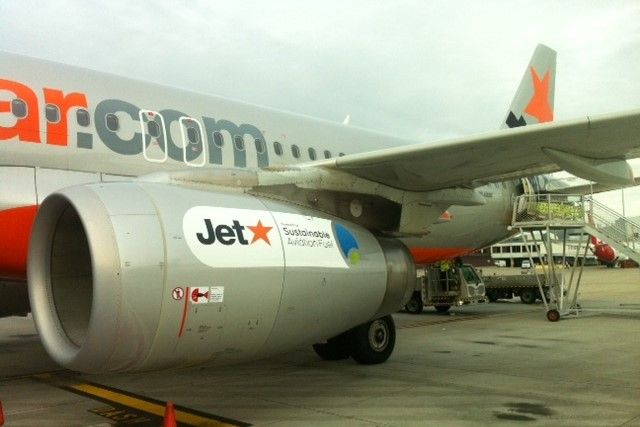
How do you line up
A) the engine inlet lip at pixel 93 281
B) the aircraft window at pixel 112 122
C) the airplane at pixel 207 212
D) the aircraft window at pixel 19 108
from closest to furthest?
the engine inlet lip at pixel 93 281 < the airplane at pixel 207 212 < the aircraft window at pixel 19 108 < the aircraft window at pixel 112 122

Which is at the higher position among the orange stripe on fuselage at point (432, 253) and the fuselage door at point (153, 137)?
the fuselage door at point (153, 137)

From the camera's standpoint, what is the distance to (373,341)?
887cm

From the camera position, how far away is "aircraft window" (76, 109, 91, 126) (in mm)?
7109

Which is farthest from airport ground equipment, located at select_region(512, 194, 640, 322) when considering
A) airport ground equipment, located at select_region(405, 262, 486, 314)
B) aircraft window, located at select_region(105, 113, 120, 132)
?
aircraft window, located at select_region(105, 113, 120, 132)

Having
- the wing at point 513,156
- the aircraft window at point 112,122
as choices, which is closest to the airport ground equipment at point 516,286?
the wing at point 513,156

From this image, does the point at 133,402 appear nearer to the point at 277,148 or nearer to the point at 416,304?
the point at 277,148

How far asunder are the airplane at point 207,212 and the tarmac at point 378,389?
0.78 meters

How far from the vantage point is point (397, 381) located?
7559mm

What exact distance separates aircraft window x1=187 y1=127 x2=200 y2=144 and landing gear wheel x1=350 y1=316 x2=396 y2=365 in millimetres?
3409

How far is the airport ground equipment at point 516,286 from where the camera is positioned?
67.5ft

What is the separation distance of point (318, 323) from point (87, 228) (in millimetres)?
2358

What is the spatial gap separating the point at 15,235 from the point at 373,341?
4.91m

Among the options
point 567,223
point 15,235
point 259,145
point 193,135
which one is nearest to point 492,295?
point 567,223

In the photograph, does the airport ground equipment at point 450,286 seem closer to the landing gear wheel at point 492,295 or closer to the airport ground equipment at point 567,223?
the airport ground equipment at point 567,223
